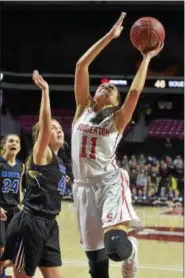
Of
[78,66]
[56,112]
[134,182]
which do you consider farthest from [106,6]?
[78,66]

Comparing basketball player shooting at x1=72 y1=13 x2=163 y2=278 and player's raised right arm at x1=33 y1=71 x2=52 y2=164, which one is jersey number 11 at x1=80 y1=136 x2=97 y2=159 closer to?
basketball player shooting at x1=72 y1=13 x2=163 y2=278

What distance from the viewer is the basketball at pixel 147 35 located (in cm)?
388

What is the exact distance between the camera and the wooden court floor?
19.7ft

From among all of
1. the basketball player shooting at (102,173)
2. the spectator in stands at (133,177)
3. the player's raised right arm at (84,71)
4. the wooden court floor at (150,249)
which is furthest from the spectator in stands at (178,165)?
the basketball player shooting at (102,173)

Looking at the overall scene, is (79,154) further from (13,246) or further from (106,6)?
(106,6)

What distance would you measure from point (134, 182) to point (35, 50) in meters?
5.90

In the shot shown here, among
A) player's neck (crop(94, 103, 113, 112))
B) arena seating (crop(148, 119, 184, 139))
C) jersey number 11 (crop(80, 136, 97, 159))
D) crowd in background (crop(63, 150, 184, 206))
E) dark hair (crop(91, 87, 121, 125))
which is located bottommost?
crowd in background (crop(63, 150, 184, 206))

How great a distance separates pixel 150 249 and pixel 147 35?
4370mm

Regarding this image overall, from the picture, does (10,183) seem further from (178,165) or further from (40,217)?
(178,165)

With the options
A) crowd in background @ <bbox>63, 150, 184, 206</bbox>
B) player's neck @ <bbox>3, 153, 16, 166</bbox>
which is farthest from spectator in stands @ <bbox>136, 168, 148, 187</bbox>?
player's neck @ <bbox>3, 153, 16, 166</bbox>

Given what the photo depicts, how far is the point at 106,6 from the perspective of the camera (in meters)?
16.5

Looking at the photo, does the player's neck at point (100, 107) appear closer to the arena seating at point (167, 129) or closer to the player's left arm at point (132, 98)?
the player's left arm at point (132, 98)

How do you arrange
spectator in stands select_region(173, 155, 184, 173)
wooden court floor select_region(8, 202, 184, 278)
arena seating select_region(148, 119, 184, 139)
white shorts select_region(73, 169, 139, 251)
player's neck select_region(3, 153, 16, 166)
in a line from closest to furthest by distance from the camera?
white shorts select_region(73, 169, 139, 251) < player's neck select_region(3, 153, 16, 166) < wooden court floor select_region(8, 202, 184, 278) < spectator in stands select_region(173, 155, 184, 173) < arena seating select_region(148, 119, 184, 139)

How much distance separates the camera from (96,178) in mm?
3771
